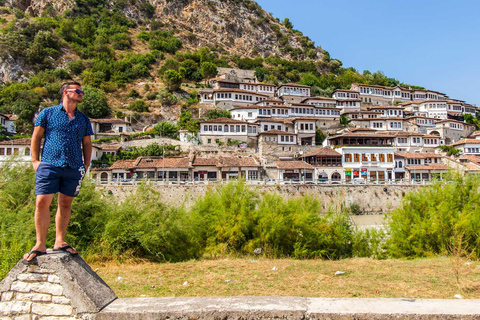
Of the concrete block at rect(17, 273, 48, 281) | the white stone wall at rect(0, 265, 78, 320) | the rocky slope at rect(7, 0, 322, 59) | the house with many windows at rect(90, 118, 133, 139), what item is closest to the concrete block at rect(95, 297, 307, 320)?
the white stone wall at rect(0, 265, 78, 320)

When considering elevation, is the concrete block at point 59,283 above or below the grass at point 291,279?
above

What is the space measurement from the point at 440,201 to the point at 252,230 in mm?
8266

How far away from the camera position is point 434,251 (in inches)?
472

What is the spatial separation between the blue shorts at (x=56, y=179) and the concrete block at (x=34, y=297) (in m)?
1.31

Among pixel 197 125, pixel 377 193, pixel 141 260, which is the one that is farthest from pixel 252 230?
pixel 197 125

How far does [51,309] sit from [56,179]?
1674mm

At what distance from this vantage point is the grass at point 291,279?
6504mm

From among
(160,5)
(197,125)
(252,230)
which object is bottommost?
(252,230)

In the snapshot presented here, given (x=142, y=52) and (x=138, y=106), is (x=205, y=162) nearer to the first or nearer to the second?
(x=138, y=106)

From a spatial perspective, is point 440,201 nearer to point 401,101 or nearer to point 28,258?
point 28,258

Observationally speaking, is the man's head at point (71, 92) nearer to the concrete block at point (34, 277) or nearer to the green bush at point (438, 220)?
the concrete block at point (34, 277)

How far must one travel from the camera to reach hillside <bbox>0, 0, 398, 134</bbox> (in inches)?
2093

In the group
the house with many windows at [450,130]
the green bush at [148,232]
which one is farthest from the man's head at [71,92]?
the house with many windows at [450,130]

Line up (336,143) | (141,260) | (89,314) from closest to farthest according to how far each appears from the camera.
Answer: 1. (89,314)
2. (141,260)
3. (336,143)
